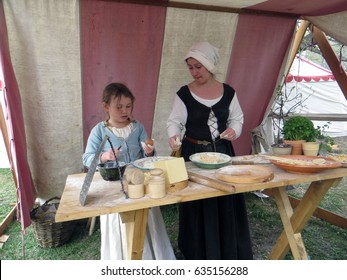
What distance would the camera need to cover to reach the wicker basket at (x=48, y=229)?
8.91 feet

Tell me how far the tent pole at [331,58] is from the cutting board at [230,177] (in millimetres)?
2064

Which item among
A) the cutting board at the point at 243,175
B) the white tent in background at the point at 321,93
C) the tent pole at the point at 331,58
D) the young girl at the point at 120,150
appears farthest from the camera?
the white tent in background at the point at 321,93

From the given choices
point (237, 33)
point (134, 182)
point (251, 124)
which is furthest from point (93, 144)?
point (251, 124)

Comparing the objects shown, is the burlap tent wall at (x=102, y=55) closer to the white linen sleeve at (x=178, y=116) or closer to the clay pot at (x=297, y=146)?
the white linen sleeve at (x=178, y=116)

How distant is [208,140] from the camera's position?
2223 mm

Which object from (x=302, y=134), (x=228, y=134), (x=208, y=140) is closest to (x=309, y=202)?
(x=302, y=134)

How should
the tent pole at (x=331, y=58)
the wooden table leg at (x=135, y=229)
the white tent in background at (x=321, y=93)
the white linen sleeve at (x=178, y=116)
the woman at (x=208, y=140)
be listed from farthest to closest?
the white tent in background at (x=321, y=93) < the tent pole at (x=331, y=58) < the white linen sleeve at (x=178, y=116) < the woman at (x=208, y=140) < the wooden table leg at (x=135, y=229)

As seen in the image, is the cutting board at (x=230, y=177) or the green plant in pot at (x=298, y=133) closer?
the cutting board at (x=230, y=177)

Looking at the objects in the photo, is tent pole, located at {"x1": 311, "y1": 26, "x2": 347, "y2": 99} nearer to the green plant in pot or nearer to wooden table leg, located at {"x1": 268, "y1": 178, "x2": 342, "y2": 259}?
the green plant in pot

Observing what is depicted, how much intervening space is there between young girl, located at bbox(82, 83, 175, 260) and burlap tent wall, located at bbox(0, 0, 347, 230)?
0.88 meters

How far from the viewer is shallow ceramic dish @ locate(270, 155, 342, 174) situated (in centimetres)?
165

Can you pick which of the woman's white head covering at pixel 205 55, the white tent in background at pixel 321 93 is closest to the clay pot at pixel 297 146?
the woman's white head covering at pixel 205 55

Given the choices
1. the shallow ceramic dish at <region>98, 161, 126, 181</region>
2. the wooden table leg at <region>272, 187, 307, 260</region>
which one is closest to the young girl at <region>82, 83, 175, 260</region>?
the shallow ceramic dish at <region>98, 161, 126, 181</region>
